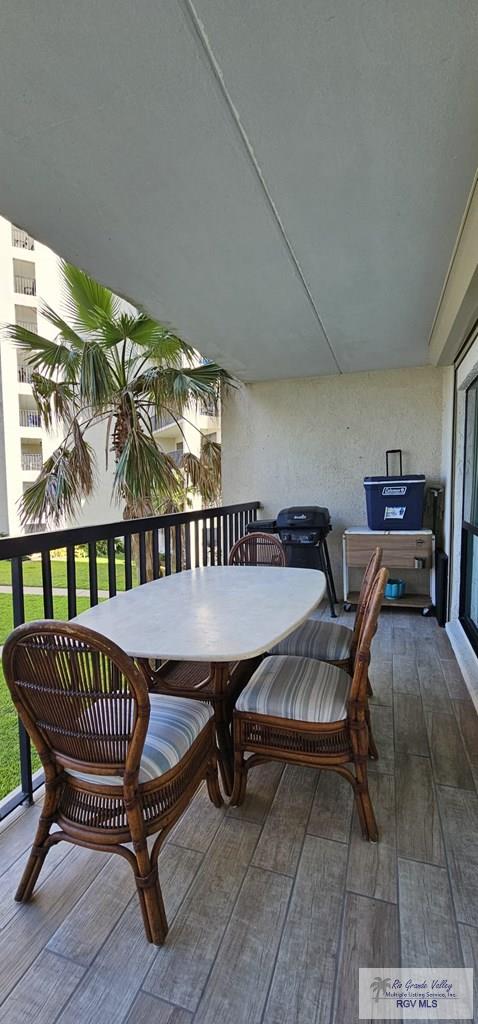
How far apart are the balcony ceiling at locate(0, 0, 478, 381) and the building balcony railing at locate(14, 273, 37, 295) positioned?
14.1m

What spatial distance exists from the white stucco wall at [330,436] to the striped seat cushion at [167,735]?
3355mm

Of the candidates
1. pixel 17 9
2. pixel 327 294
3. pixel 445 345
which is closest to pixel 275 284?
pixel 327 294

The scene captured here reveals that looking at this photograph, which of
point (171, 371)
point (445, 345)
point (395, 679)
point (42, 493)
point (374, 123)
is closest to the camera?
point (374, 123)

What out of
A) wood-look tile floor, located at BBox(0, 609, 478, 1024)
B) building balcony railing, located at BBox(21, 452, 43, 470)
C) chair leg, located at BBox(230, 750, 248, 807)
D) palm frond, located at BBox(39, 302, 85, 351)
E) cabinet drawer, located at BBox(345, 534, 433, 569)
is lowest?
wood-look tile floor, located at BBox(0, 609, 478, 1024)

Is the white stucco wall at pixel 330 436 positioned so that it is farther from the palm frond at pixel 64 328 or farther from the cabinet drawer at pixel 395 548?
the palm frond at pixel 64 328

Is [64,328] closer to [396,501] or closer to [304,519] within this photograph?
[304,519]

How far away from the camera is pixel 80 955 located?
1140mm

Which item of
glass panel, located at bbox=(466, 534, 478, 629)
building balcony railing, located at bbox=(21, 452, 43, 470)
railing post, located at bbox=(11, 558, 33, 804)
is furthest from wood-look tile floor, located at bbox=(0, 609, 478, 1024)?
building balcony railing, located at bbox=(21, 452, 43, 470)

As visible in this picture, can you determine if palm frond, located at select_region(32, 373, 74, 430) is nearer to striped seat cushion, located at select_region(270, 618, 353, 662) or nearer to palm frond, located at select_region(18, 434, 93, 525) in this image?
palm frond, located at select_region(18, 434, 93, 525)

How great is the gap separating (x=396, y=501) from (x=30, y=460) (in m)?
12.7

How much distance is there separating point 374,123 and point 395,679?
2696mm

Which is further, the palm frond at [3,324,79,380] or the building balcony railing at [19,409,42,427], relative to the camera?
the building balcony railing at [19,409,42,427]

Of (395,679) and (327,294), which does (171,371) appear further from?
(395,679)

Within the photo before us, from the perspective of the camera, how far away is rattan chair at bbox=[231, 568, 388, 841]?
145 centimetres
